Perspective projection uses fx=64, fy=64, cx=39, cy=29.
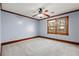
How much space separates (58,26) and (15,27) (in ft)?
11.4

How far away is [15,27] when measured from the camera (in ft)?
15.4

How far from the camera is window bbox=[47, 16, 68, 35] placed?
16.2ft

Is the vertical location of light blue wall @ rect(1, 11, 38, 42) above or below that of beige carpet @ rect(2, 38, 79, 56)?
above

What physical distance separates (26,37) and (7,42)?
1.88 m

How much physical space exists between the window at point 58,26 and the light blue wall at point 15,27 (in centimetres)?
183

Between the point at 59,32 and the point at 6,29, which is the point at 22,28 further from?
the point at 59,32

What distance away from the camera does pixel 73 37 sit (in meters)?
4.27

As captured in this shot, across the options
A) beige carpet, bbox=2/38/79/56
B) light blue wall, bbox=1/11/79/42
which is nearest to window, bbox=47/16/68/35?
light blue wall, bbox=1/11/79/42

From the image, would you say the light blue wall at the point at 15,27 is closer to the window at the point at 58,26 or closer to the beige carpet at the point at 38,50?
the beige carpet at the point at 38,50

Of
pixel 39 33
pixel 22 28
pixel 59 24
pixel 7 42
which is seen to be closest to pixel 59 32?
pixel 59 24

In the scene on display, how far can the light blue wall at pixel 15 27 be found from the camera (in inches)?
158

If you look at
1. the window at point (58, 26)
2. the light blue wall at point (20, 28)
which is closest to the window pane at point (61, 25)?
the window at point (58, 26)

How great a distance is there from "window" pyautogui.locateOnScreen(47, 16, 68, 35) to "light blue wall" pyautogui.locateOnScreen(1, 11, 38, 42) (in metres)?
1.83

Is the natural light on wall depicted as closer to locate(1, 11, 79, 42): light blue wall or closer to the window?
locate(1, 11, 79, 42): light blue wall
